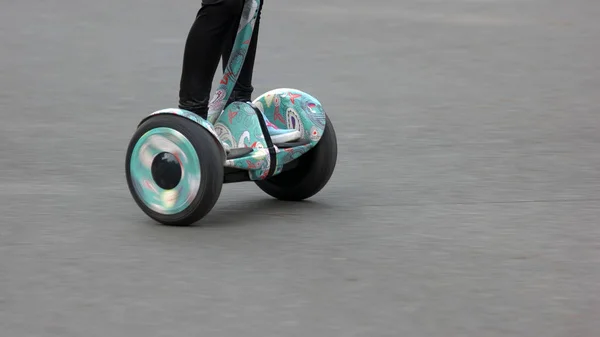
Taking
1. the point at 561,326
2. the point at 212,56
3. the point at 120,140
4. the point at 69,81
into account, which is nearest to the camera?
the point at 561,326

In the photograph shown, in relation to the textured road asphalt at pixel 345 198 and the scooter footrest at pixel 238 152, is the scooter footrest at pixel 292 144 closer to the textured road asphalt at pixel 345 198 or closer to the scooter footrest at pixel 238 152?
the scooter footrest at pixel 238 152

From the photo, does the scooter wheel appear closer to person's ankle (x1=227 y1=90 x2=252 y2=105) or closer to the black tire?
person's ankle (x1=227 y1=90 x2=252 y2=105)

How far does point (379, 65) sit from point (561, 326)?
20.4 ft

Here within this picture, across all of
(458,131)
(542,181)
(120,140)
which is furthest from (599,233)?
(120,140)

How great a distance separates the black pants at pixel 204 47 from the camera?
5.28 m

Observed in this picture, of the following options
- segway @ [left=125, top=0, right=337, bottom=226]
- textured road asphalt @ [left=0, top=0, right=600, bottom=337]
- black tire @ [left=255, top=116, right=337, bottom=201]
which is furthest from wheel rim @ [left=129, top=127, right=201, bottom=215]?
black tire @ [left=255, top=116, right=337, bottom=201]

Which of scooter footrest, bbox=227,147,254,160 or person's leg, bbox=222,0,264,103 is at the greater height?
person's leg, bbox=222,0,264,103

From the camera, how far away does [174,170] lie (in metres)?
5.21

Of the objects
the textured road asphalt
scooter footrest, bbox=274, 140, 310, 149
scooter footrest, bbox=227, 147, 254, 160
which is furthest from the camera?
scooter footrest, bbox=274, 140, 310, 149

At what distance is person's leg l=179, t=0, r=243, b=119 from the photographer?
5.28m

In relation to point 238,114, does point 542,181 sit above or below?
below

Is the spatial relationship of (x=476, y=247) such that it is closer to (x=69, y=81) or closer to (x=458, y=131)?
(x=458, y=131)

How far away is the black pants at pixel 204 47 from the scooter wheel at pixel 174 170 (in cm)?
22

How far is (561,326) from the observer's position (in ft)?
13.1
